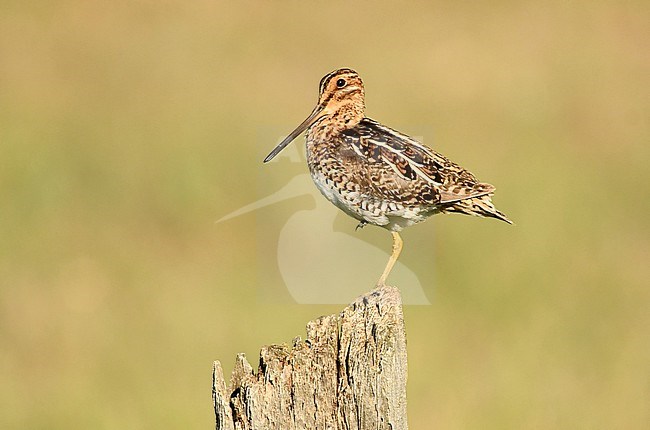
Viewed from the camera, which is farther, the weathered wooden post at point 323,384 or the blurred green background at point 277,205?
the blurred green background at point 277,205

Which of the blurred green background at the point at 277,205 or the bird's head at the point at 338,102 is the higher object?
the blurred green background at the point at 277,205

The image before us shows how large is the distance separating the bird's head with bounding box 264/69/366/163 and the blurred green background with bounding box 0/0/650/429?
2.53m

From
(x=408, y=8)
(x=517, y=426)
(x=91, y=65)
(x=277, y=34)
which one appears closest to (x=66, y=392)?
(x=517, y=426)

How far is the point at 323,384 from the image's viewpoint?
4.38 meters

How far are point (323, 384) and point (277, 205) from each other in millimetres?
4853

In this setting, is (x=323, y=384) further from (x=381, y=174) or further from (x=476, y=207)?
(x=476, y=207)

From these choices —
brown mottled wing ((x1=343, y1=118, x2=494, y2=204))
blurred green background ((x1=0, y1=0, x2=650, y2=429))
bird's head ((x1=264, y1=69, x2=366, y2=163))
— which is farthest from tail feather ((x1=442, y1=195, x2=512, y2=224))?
blurred green background ((x1=0, y1=0, x2=650, y2=429))

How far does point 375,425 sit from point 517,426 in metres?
4.82

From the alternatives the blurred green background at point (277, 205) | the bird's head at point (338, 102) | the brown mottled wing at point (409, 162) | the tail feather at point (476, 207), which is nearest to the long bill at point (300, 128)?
the bird's head at point (338, 102)

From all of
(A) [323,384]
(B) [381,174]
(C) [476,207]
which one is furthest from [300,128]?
(A) [323,384]

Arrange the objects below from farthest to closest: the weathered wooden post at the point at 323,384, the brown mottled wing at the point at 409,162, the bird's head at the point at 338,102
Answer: the brown mottled wing at the point at 409,162 < the bird's head at the point at 338,102 < the weathered wooden post at the point at 323,384

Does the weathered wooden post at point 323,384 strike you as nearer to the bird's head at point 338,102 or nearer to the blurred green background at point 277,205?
the bird's head at point 338,102

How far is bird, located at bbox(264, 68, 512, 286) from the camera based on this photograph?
574cm

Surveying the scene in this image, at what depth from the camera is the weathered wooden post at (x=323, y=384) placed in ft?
14.2
